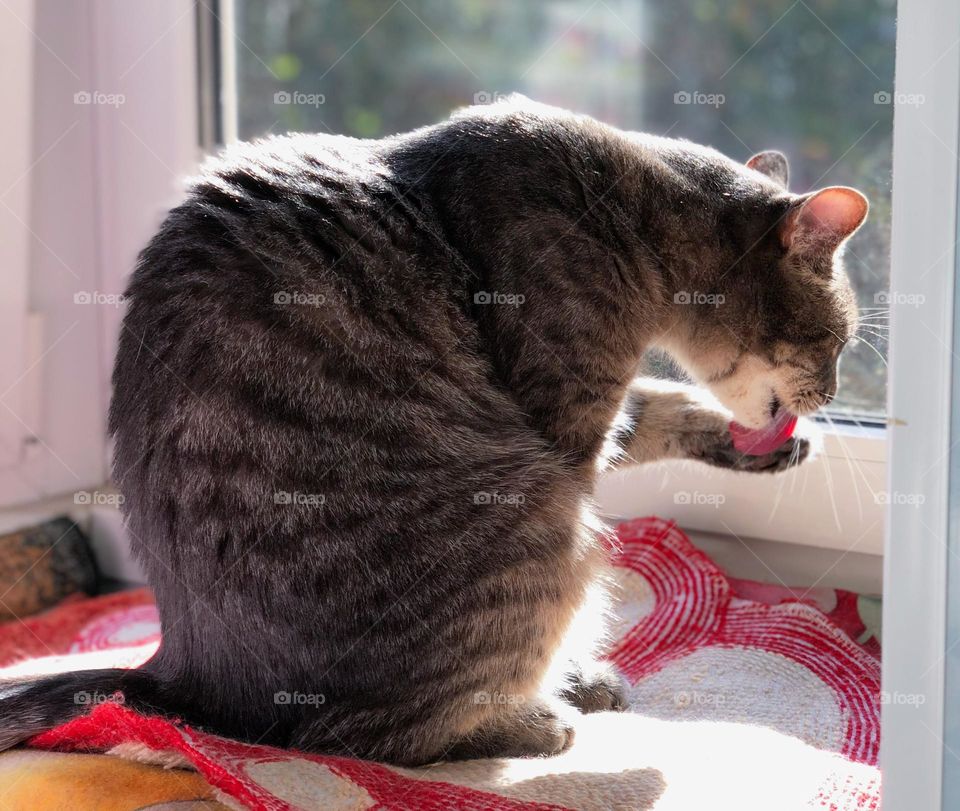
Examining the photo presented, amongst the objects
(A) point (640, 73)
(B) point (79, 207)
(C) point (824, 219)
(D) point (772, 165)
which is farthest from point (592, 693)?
(B) point (79, 207)

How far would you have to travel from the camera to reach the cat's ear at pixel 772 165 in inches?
61.2

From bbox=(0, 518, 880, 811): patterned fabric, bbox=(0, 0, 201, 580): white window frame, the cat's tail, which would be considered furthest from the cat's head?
bbox=(0, 0, 201, 580): white window frame

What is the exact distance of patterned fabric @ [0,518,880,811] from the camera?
100 cm

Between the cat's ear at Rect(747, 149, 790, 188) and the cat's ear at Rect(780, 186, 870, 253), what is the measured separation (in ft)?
0.67

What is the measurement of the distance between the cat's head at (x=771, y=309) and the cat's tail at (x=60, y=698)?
0.84 meters

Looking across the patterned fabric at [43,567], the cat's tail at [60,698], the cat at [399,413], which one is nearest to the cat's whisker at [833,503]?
the cat at [399,413]

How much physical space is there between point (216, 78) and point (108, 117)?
0.24 metres

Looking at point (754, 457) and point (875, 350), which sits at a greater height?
point (875, 350)

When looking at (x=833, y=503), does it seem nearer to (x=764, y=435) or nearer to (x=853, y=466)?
(x=853, y=466)

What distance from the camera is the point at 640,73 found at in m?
1.79

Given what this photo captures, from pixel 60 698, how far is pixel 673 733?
0.69 meters

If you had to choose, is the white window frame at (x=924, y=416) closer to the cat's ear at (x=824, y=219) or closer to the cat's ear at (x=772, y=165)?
the cat's ear at (x=824, y=219)

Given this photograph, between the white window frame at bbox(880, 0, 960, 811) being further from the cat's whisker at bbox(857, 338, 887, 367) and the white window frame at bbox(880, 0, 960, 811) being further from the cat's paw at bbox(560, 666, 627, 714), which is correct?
the cat's whisker at bbox(857, 338, 887, 367)

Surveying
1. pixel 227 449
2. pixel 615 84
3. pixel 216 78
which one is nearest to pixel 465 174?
pixel 227 449
